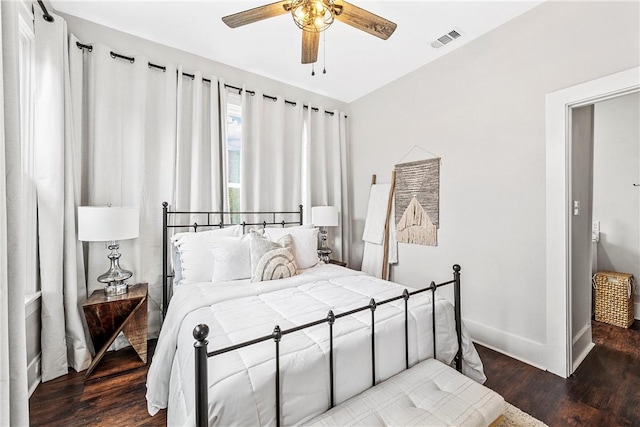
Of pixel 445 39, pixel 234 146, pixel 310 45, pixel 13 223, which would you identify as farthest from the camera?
pixel 234 146

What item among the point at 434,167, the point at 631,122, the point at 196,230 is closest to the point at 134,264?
the point at 196,230

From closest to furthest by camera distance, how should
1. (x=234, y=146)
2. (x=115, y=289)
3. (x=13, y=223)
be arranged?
(x=13, y=223), (x=115, y=289), (x=234, y=146)

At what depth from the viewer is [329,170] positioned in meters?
4.04

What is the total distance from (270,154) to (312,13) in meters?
1.87

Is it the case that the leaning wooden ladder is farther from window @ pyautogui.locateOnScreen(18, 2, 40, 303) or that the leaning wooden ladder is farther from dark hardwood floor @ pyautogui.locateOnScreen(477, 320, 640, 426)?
window @ pyautogui.locateOnScreen(18, 2, 40, 303)

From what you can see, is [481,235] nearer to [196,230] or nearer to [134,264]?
[196,230]

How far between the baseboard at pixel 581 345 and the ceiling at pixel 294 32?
2809 mm

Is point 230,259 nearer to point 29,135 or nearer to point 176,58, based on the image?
point 29,135

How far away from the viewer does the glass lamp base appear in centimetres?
229

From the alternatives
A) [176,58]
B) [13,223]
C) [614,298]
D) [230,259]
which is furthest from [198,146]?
[614,298]

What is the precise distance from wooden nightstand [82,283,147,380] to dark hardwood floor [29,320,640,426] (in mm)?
93

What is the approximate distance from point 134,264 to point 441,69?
3684 mm

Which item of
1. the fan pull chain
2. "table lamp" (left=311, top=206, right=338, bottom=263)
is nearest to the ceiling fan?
the fan pull chain

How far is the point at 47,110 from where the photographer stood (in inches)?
83.0
